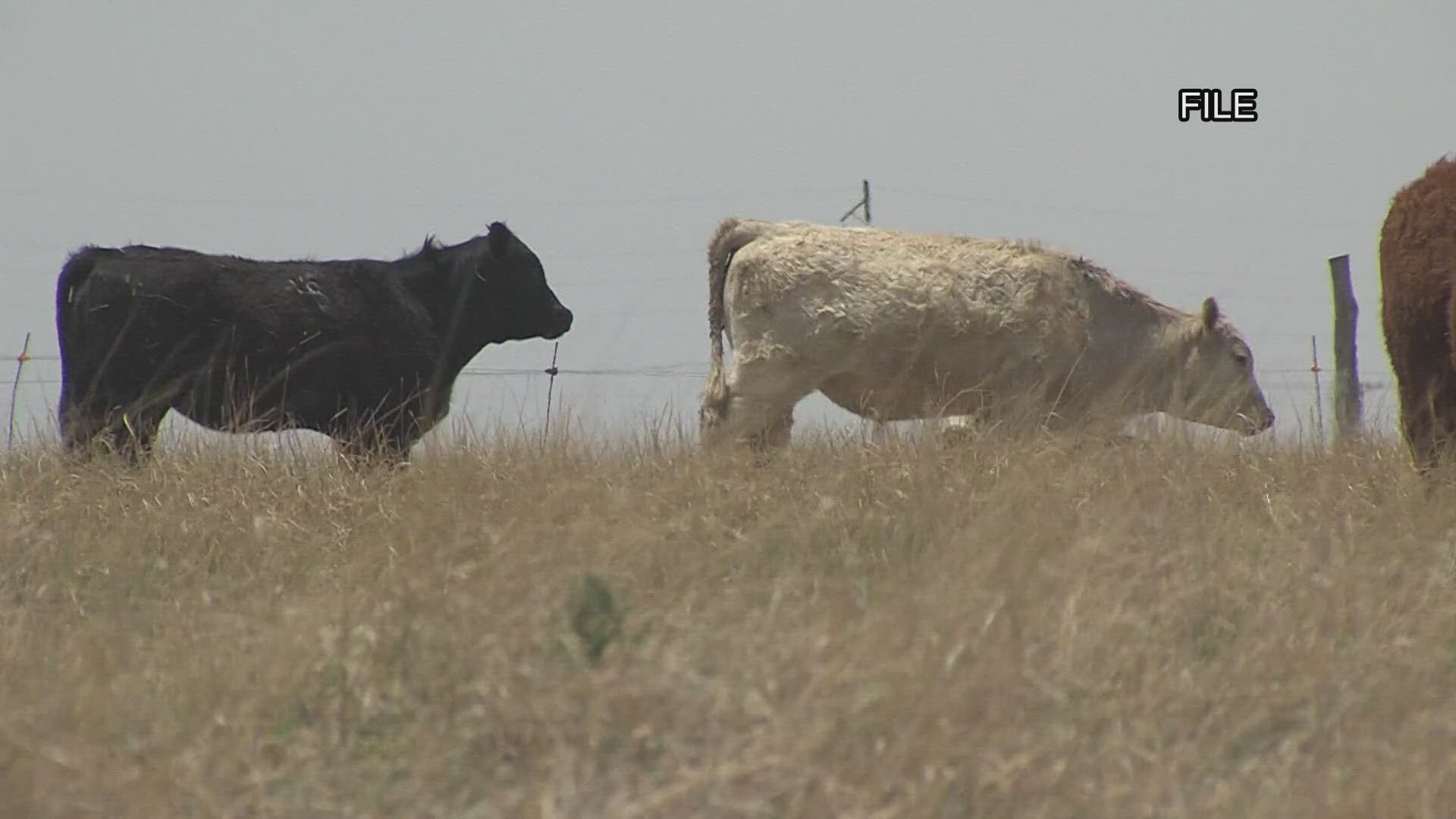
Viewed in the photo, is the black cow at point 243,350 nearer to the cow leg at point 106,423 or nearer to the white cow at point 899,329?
the cow leg at point 106,423

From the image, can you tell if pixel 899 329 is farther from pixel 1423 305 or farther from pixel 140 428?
pixel 140 428

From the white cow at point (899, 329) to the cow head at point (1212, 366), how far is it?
392 millimetres

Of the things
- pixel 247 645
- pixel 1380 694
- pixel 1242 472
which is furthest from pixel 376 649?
pixel 1242 472

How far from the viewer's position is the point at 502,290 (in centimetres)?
908

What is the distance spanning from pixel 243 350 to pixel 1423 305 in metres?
5.21

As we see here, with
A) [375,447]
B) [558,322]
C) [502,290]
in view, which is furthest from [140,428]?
[558,322]

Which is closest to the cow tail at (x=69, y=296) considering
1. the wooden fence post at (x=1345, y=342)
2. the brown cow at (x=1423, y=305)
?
the brown cow at (x=1423, y=305)

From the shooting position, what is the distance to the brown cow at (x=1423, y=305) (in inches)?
258

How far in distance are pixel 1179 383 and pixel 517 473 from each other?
4.68m

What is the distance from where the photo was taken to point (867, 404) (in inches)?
349

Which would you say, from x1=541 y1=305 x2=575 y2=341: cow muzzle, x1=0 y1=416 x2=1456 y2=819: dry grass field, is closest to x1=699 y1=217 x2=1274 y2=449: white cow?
x1=541 y1=305 x2=575 y2=341: cow muzzle

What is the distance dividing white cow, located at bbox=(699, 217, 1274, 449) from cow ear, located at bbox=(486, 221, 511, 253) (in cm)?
112

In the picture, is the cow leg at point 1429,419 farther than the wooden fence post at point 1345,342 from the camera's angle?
No

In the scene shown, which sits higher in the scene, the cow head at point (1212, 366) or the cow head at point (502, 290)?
the cow head at point (502, 290)
